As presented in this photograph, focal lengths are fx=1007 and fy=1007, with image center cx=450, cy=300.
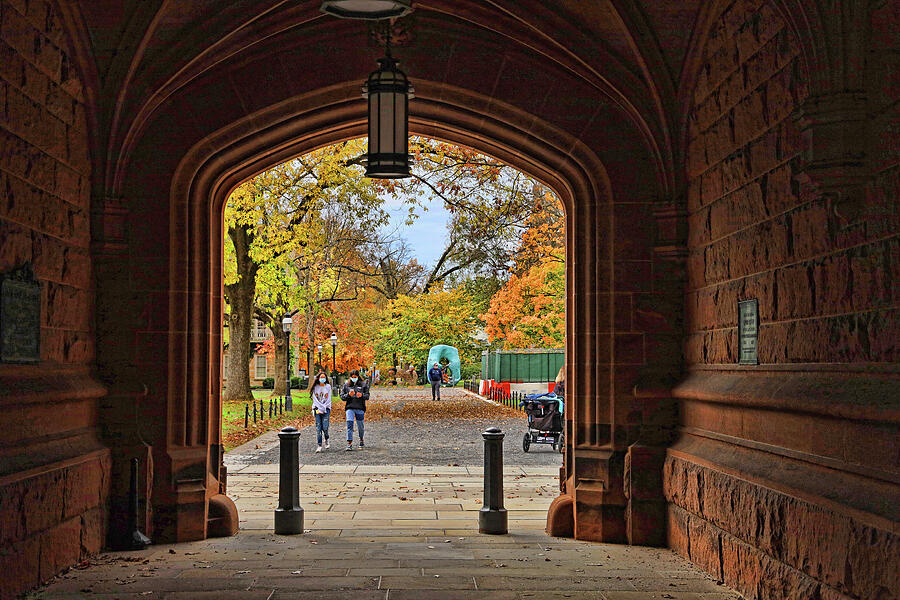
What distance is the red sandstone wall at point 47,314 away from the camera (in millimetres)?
5965

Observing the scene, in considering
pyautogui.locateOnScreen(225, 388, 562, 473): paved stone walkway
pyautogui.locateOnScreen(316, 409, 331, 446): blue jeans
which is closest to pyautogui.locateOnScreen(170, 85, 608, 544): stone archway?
pyautogui.locateOnScreen(225, 388, 562, 473): paved stone walkway

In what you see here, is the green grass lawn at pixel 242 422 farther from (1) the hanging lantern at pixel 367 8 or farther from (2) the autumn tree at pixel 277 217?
(1) the hanging lantern at pixel 367 8

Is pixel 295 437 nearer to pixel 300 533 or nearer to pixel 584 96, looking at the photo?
pixel 300 533

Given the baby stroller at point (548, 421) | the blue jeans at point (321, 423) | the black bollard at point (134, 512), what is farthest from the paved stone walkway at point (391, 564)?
the blue jeans at point (321, 423)

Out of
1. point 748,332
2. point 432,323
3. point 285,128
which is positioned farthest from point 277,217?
point 432,323

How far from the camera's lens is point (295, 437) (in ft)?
29.0

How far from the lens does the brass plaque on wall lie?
236 inches

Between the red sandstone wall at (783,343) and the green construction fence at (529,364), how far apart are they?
2536 centimetres

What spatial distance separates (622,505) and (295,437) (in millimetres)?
2869

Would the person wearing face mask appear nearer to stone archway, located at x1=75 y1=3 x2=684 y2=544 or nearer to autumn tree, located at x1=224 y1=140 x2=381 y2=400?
autumn tree, located at x1=224 y1=140 x2=381 y2=400

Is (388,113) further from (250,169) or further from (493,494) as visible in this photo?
(493,494)

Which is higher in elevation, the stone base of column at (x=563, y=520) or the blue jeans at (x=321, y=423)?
the blue jeans at (x=321, y=423)

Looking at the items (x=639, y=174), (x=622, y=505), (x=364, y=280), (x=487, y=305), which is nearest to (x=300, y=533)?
(x=622, y=505)

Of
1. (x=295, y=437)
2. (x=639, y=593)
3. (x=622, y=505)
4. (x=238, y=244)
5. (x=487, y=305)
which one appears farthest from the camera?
(x=487, y=305)
